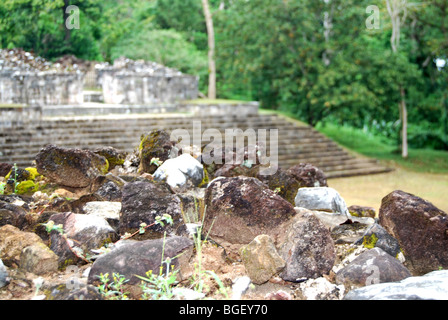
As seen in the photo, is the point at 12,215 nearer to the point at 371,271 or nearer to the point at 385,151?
the point at 371,271

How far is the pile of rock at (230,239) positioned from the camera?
7.93 ft

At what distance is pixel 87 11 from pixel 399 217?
9.08m

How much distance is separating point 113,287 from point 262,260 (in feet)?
2.33

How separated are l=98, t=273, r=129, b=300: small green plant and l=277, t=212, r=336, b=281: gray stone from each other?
0.77 metres

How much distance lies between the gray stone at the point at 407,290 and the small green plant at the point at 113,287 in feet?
3.12

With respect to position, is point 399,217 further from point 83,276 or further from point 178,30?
point 178,30

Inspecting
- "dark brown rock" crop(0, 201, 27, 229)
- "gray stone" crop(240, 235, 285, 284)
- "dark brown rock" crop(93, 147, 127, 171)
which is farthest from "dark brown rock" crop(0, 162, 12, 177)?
"gray stone" crop(240, 235, 285, 284)

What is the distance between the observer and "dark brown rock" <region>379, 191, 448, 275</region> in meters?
2.80

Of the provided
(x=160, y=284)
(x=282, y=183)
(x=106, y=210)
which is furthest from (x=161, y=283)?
(x=282, y=183)

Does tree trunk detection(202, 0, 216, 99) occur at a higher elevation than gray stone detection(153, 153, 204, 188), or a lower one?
higher

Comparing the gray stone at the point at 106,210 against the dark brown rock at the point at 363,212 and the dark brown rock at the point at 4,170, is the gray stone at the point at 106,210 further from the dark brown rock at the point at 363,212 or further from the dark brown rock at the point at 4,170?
the dark brown rock at the point at 363,212

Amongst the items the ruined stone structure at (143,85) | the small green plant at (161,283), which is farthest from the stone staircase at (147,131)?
the small green plant at (161,283)

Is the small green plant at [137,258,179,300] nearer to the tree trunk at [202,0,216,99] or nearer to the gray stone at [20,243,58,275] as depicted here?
the gray stone at [20,243,58,275]
